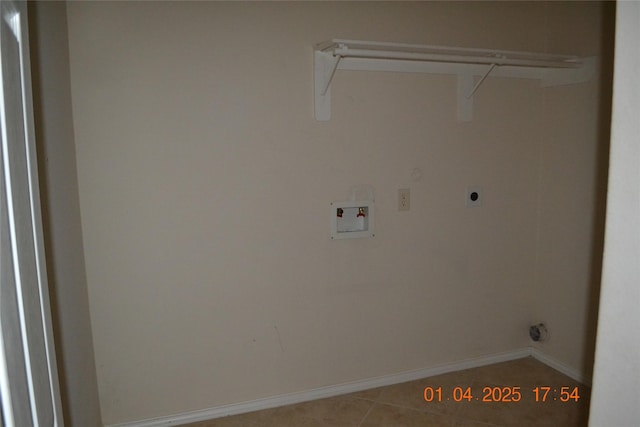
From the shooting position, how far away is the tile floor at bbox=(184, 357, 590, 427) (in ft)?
7.32

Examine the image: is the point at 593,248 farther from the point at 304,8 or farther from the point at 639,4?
the point at 639,4

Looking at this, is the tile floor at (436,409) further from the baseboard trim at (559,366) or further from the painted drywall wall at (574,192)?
the painted drywall wall at (574,192)

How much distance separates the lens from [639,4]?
40 cm

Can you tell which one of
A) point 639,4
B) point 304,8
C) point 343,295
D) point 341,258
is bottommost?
point 343,295

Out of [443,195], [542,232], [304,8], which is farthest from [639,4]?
[542,232]

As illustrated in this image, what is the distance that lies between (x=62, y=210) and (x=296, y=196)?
1039 millimetres

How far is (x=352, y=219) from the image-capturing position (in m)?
2.44

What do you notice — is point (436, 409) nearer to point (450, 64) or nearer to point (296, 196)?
point (296, 196)

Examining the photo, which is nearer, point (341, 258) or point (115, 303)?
point (115, 303)

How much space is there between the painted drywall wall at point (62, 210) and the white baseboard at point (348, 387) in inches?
15.5

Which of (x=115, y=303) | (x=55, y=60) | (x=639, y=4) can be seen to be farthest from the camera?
(x=115, y=303)

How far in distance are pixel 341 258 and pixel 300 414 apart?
0.81m

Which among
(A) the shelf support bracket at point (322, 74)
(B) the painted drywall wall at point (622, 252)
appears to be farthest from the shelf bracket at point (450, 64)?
(B) the painted drywall wall at point (622, 252)

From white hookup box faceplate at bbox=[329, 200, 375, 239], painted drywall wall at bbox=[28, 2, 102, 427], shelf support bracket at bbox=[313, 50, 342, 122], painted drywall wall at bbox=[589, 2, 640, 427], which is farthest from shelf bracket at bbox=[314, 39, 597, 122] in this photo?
painted drywall wall at bbox=[589, 2, 640, 427]
